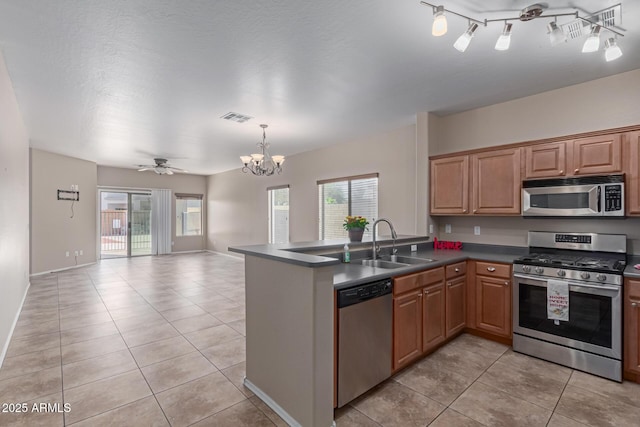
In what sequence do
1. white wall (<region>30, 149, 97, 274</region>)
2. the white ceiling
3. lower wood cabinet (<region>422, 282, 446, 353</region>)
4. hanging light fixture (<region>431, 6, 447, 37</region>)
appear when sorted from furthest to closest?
white wall (<region>30, 149, 97, 274</region>) < lower wood cabinet (<region>422, 282, 446, 353</region>) < the white ceiling < hanging light fixture (<region>431, 6, 447, 37</region>)

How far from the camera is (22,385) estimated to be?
249cm

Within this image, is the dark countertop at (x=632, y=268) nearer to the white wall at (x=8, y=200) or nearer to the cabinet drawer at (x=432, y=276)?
the cabinet drawer at (x=432, y=276)

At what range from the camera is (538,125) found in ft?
11.6

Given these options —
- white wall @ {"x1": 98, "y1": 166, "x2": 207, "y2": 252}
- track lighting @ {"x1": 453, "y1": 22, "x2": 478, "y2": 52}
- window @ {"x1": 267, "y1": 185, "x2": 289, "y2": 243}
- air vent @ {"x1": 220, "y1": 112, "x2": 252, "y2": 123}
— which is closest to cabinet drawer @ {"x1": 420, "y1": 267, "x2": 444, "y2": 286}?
track lighting @ {"x1": 453, "y1": 22, "x2": 478, "y2": 52}

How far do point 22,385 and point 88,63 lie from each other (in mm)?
2790

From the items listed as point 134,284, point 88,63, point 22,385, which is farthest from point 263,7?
point 134,284

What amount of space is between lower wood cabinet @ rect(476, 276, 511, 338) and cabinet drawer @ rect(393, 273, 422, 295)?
1.03 meters

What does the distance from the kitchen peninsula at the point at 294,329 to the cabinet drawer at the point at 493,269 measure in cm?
129

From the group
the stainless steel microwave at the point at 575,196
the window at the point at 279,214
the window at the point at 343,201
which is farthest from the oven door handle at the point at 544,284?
the window at the point at 279,214

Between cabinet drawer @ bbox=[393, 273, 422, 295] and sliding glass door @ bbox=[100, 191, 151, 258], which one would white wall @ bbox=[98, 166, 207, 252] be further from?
cabinet drawer @ bbox=[393, 273, 422, 295]

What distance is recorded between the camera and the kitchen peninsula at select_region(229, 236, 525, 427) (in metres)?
1.88

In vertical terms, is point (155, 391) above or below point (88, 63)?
below

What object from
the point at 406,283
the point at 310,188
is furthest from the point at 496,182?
the point at 310,188

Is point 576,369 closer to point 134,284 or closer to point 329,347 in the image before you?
point 329,347
